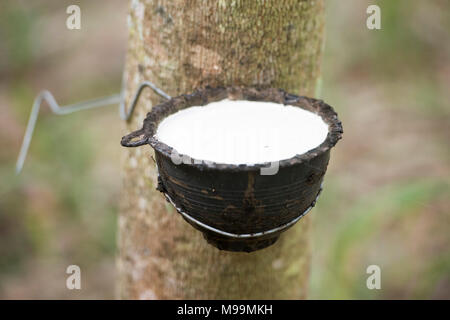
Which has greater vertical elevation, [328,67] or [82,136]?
[328,67]

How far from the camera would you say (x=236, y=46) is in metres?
1.75

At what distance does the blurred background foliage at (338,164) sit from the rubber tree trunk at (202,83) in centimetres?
83

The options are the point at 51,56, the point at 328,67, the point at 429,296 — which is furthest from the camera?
the point at 51,56

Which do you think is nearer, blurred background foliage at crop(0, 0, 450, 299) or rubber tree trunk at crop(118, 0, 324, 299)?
rubber tree trunk at crop(118, 0, 324, 299)

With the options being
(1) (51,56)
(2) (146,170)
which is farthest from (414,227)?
(1) (51,56)

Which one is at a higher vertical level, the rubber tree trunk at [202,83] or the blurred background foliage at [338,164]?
the rubber tree trunk at [202,83]

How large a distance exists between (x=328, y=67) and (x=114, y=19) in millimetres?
3252

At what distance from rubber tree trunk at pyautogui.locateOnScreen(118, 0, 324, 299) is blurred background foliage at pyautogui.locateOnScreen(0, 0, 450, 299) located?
0.83m

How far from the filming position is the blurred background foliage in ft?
11.5

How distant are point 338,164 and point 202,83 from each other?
3080 millimetres

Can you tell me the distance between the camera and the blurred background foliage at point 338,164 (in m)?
3.51

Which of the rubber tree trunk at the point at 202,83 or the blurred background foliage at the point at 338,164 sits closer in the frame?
the rubber tree trunk at the point at 202,83

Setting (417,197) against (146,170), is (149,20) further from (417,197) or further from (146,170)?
(417,197)
